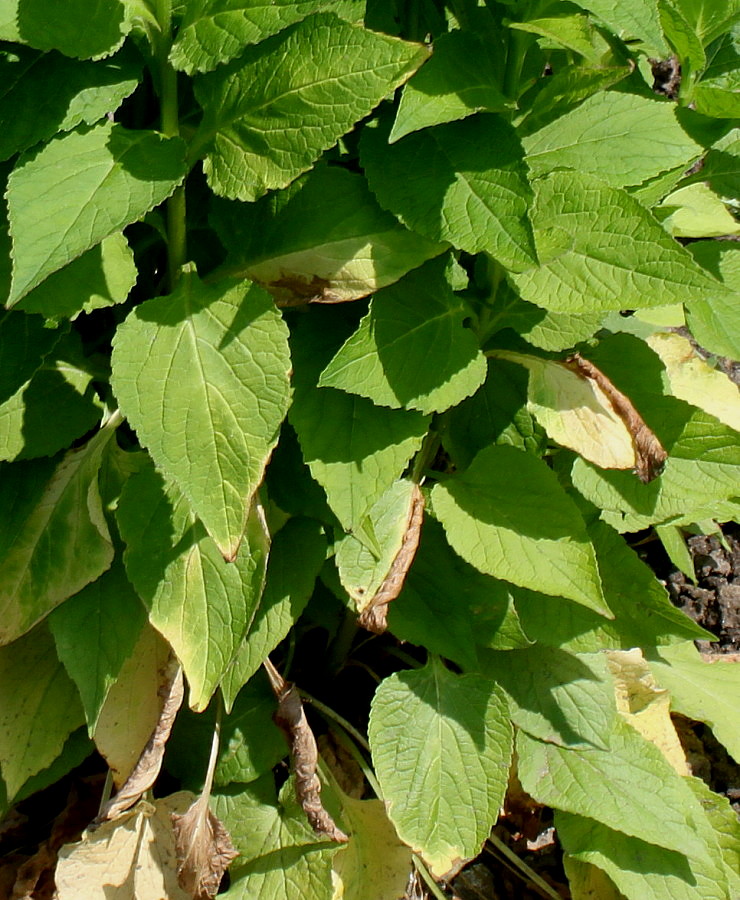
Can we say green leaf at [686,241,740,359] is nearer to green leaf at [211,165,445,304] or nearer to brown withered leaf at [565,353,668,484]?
brown withered leaf at [565,353,668,484]

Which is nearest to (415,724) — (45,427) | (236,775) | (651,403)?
(236,775)

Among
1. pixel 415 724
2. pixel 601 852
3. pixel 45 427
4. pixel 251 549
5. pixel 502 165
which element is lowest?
pixel 601 852

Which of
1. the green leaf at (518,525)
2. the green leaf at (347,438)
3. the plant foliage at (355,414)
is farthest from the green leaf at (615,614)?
the green leaf at (347,438)

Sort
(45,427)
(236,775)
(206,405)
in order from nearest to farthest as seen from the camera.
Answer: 1. (206,405)
2. (45,427)
3. (236,775)

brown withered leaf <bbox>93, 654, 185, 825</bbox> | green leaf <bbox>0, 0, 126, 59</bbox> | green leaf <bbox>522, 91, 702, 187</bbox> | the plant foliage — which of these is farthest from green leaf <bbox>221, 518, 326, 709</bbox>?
green leaf <bbox>0, 0, 126, 59</bbox>

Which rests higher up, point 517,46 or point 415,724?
point 517,46

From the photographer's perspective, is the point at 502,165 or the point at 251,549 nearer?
the point at 502,165

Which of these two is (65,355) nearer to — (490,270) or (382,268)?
(382,268)

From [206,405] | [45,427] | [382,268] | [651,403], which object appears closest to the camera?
[206,405]
